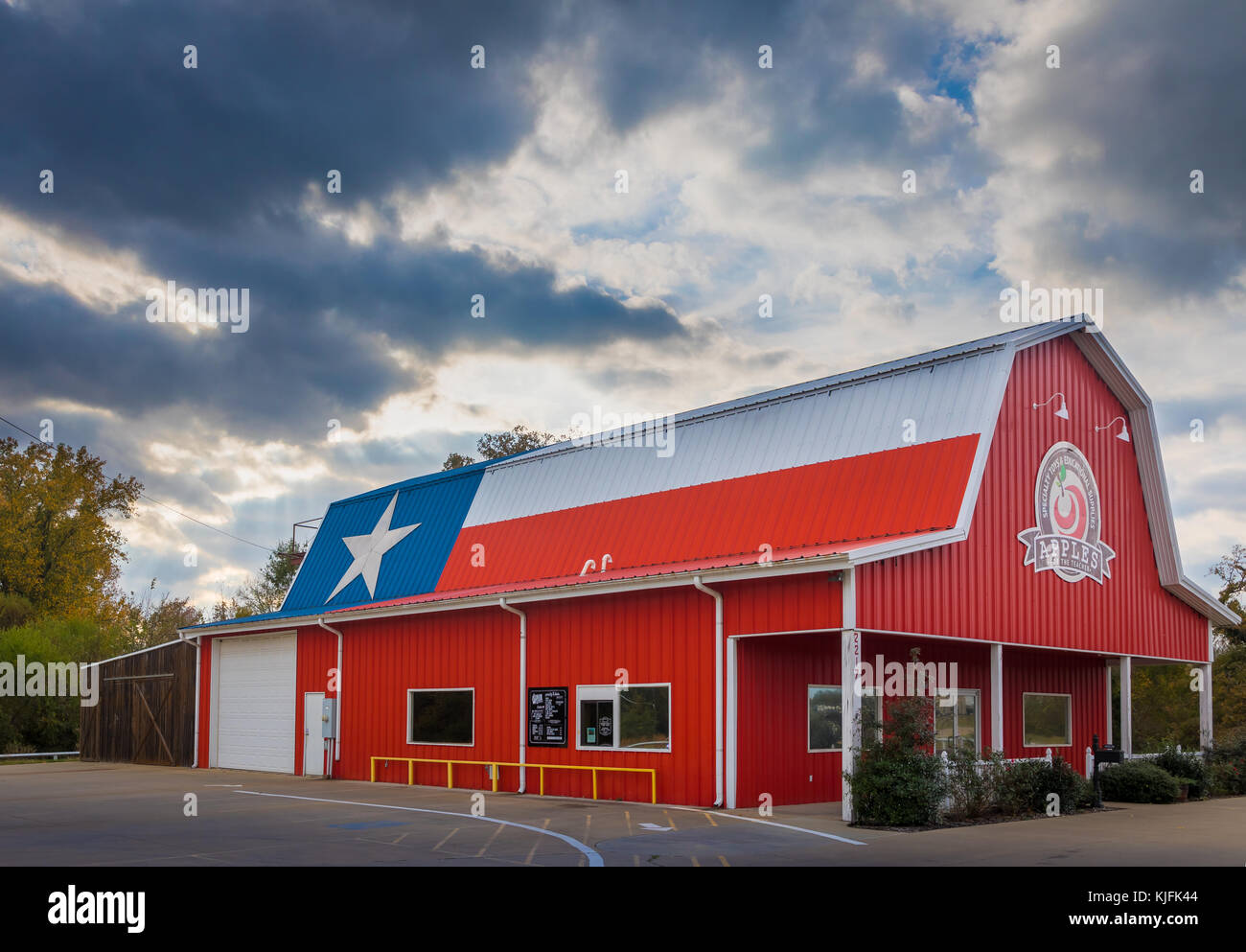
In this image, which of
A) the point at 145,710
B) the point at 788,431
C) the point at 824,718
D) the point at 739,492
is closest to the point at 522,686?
the point at 739,492

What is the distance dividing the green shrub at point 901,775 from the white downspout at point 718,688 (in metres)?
2.59

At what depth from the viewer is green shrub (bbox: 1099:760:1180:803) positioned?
21953 millimetres

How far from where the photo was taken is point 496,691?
23.5 m

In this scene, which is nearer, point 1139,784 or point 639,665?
point 639,665

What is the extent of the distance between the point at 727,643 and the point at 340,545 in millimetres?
16837

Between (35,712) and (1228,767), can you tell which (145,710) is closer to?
(35,712)

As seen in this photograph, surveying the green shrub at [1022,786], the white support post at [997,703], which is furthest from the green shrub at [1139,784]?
the white support post at [997,703]

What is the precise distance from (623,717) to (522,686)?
275 cm

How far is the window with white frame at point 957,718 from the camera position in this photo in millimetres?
23172

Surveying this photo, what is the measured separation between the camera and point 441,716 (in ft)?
81.5

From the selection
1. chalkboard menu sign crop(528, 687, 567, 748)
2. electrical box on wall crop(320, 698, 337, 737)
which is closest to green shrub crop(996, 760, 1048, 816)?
chalkboard menu sign crop(528, 687, 567, 748)

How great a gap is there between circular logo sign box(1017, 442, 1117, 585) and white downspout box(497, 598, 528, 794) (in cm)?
956

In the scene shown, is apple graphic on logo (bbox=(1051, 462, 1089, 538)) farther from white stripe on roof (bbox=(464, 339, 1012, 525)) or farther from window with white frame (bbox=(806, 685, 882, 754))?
window with white frame (bbox=(806, 685, 882, 754))

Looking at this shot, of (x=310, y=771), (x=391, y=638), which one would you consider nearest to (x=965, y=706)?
(x=391, y=638)
